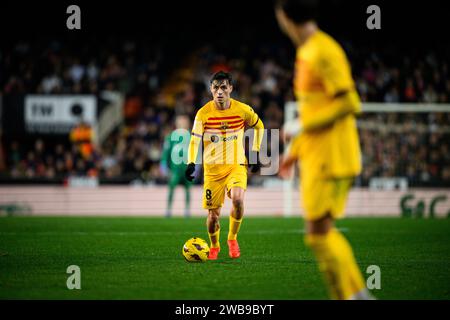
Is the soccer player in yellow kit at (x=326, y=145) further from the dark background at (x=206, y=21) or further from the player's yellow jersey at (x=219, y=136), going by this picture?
the dark background at (x=206, y=21)

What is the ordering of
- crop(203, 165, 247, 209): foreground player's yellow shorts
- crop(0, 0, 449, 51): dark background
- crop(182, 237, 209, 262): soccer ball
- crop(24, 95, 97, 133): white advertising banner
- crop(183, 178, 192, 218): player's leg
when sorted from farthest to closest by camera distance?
crop(0, 0, 449, 51): dark background
crop(24, 95, 97, 133): white advertising banner
crop(183, 178, 192, 218): player's leg
crop(203, 165, 247, 209): foreground player's yellow shorts
crop(182, 237, 209, 262): soccer ball

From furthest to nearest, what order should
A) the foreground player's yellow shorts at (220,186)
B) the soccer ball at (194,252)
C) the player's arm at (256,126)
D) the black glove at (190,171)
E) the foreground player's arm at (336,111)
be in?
1. the player's arm at (256,126)
2. the foreground player's yellow shorts at (220,186)
3. the black glove at (190,171)
4. the soccer ball at (194,252)
5. the foreground player's arm at (336,111)

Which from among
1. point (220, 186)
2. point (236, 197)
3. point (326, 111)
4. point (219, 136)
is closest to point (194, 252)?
point (236, 197)

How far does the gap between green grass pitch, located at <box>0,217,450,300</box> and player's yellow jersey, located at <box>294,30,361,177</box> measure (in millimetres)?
1555

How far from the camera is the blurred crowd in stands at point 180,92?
2072 centimetres

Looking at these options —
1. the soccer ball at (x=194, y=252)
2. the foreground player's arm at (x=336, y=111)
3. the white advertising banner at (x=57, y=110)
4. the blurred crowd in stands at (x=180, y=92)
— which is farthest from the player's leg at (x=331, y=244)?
the white advertising banner at (x=57, y=110)

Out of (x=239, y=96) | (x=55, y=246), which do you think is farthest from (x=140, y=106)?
(x=55, y=246)

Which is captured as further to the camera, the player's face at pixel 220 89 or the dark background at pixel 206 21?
the dark background at pixel 206 21

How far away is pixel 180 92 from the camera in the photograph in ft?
89.1

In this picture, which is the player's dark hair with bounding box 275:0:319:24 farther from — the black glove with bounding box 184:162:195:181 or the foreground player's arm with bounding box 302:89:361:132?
the black glove with bounding box 184:162:195:181

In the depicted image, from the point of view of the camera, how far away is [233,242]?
9836 millimetres

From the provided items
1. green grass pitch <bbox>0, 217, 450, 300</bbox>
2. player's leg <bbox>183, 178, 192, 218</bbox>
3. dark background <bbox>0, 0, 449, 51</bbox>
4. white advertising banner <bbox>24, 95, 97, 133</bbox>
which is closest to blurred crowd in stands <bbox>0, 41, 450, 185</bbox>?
white advertising banner <bbox>24, 95, 97, 133</bbox>

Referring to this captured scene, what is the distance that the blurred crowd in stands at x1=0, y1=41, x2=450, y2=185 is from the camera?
20.7 meters
